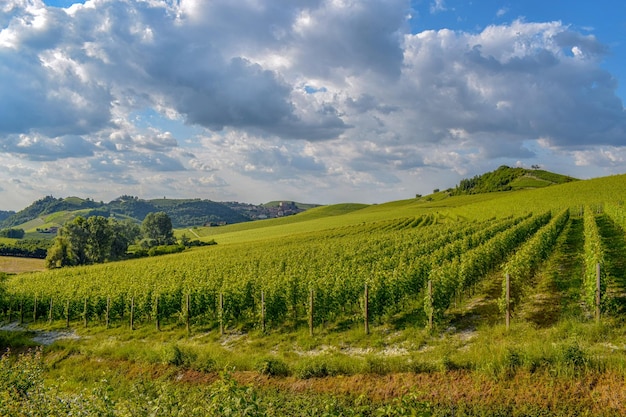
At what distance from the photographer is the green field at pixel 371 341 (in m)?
10.5

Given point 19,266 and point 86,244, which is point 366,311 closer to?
point 86,244

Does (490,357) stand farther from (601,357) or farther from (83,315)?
(83,315)

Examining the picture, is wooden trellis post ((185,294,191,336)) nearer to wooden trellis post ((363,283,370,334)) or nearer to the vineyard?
the vineyard

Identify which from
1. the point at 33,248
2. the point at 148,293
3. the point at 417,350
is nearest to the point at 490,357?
the point at 417,350

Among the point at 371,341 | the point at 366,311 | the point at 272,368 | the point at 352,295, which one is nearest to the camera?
the point at 272,368

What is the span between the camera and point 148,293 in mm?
29141

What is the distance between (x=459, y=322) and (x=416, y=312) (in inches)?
103

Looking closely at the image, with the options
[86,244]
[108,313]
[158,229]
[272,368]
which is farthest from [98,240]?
[272,368]

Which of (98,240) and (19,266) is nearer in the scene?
(19,266)

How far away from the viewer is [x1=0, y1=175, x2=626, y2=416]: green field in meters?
10.5

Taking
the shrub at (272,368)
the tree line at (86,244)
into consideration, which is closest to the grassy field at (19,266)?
the tree line at (86,244)

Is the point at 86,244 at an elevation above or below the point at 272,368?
below

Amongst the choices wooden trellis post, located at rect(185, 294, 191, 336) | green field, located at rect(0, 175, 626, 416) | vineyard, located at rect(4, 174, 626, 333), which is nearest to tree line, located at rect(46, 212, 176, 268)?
green field, located at rect(0, 175, 626, 416)

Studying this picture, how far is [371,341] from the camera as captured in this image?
18188 millimetres
